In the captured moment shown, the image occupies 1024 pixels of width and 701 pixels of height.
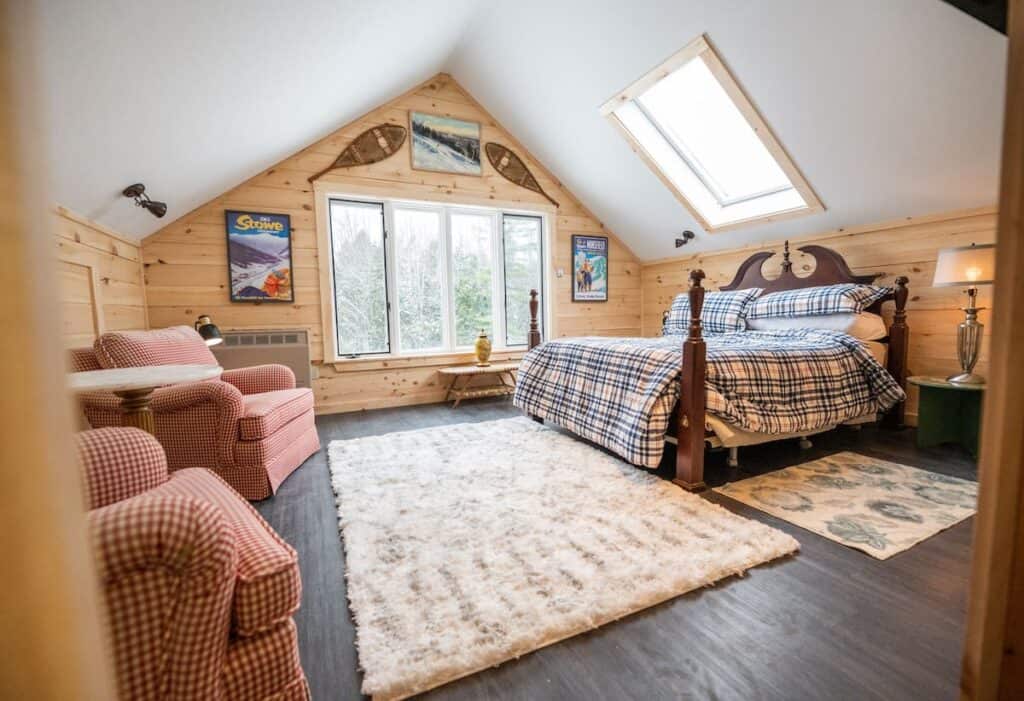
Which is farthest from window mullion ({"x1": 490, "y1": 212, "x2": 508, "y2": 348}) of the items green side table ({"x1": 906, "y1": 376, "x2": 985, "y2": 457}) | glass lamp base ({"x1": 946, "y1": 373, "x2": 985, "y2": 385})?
glass lamp base ({"x1": 946, "y1": 373, "x2": 985, "y2": 385})

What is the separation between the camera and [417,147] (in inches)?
165

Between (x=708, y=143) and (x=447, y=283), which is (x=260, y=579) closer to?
(x=447, y=283)

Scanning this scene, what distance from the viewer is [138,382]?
140 cm

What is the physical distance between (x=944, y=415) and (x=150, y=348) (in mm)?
4508

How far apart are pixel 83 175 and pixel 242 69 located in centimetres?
95

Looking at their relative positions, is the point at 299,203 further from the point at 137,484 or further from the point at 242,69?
the point at 137,484

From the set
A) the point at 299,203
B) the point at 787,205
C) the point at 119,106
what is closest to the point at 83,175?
the point at 119,106

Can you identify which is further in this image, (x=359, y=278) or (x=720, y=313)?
(x=359, y=278)

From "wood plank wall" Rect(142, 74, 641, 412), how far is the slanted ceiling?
0.21m

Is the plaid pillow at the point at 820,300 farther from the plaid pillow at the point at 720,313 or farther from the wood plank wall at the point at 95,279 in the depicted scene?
the wood plank wall at the point at 95,279

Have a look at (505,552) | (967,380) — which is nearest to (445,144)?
(505,552)

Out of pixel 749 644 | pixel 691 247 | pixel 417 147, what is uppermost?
pixel 417 147

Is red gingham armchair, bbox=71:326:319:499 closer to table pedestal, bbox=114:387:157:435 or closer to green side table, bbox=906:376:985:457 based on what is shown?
table pedestal, bbox=114:387:157:435

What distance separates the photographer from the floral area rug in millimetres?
1696
